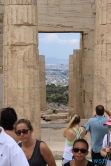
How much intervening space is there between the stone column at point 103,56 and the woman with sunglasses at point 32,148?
8.97 meters

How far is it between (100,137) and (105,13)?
6.39 m

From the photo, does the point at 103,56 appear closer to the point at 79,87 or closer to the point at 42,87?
the point at 79,87

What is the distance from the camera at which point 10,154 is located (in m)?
4.42

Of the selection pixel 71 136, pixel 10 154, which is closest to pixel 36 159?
pixel 10 154

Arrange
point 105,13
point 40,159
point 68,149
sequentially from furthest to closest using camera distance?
→ point 105,13 < point 68,149 < point 40,159

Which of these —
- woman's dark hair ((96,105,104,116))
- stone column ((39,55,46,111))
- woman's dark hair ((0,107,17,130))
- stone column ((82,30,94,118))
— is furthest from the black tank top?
stone column ((39,55,46,111))

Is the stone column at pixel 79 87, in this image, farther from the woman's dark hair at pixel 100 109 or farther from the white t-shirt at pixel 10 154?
the white t-shirt at pixel 10 154

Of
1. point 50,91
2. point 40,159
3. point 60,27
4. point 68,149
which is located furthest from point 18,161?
point 50,91

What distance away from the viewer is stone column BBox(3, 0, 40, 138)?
1527 cm

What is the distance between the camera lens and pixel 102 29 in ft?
50.0

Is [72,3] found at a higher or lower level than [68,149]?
higher

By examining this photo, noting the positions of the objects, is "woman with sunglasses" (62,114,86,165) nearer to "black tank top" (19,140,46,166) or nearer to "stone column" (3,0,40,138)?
"black tank top" (19,140,46,166)

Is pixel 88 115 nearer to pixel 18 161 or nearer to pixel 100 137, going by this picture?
pixel 100 137

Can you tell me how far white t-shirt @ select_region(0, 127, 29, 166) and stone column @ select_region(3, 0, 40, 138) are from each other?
10.9 metres
